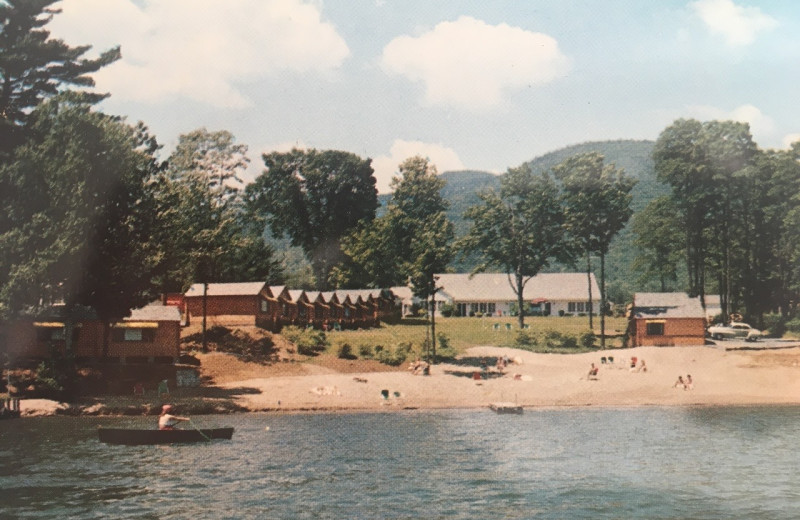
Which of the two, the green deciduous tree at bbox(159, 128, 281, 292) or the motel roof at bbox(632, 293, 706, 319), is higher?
the green deciduous tree at bbox(159, 128, 281, 292)

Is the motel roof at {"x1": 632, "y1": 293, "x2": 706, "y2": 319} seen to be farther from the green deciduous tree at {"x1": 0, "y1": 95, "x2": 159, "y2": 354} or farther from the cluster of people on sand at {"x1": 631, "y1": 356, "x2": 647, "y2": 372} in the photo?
the green deciduous tree at {"x1": 0, "y1": 95, "x2": 159, "y2": 354}

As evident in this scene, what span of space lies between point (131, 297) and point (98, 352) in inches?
374

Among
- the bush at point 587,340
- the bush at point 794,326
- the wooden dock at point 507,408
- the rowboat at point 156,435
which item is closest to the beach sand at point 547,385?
the wooden dock at point 507,408

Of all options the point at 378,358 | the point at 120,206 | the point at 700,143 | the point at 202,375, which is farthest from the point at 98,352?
the point at 700,143

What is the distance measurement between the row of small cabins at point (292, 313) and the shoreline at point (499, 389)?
6.82 meters

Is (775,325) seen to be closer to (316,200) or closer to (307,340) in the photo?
(307,340)

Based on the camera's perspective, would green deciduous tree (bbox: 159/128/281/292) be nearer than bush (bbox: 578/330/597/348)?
Yes

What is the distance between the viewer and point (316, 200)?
126 m

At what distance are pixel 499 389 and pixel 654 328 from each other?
81.3ft

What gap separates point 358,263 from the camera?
116 meters

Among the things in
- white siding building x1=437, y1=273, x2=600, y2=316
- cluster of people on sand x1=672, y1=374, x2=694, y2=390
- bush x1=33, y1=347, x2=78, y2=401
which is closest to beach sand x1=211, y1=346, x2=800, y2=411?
cluster of people on sand x1=672, y1=374, x2=694, y2=390

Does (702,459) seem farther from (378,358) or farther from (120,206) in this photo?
(120,206)

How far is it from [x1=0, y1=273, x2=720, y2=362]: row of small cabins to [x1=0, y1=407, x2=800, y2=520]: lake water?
1290cm

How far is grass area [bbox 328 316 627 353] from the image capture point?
7956 cm
